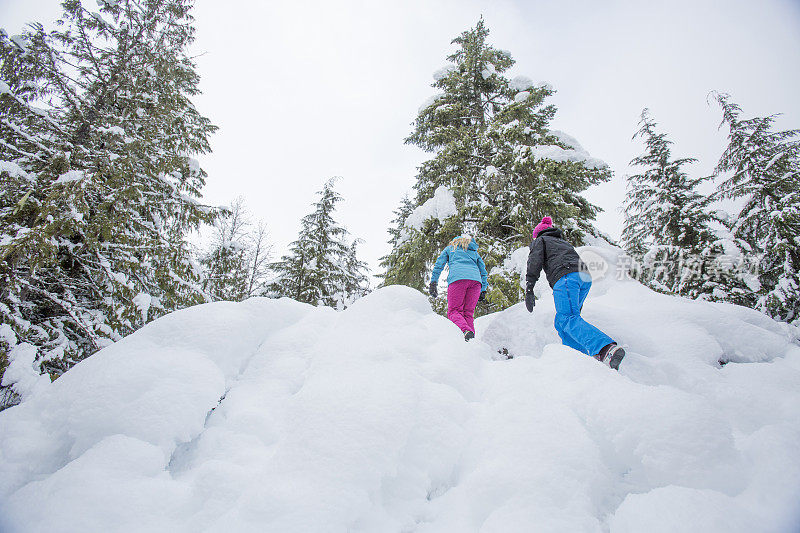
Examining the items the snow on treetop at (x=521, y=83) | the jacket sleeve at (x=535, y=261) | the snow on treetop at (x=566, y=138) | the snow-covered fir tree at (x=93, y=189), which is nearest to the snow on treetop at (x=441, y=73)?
the snow on treetop at (x=521, y=83)

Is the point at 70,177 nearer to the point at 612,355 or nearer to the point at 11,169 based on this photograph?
the point at 11,169

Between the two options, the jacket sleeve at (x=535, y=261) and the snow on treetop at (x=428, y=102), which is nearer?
the jacket sleeve at (x=535, y=261)

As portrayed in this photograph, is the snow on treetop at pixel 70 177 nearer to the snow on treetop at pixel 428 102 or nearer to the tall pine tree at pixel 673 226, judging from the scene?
the snow on treetop at pixel 428 102

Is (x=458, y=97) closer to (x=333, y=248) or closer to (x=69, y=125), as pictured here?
(x=333, y=248)

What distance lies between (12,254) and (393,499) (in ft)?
19.5

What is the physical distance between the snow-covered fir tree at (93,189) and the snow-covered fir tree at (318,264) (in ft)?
21.3

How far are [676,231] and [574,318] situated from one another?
1251 centimetres

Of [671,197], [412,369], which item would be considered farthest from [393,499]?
[671,197]

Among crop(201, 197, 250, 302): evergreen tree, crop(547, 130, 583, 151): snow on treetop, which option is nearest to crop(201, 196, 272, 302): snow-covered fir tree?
crop(201, 197, 250, 302): evergreen tree

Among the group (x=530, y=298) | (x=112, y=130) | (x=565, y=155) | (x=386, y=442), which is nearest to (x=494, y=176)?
(x=565, y=155)

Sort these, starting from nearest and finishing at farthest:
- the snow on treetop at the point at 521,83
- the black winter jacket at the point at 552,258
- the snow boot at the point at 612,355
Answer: the snow boot at the point at 612,355 → the black winter jacket at the point at 552,258 → the snow on treetop at the point at 521,83

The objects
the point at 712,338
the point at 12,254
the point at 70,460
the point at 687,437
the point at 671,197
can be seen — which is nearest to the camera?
the point at 687,437

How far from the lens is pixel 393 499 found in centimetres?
172

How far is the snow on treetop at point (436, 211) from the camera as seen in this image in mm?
7844
